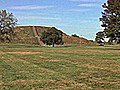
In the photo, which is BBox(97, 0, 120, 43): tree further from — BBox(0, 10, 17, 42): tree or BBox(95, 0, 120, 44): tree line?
BBox(0, 10, 17, 42): tree

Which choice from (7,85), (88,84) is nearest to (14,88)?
(7,85)

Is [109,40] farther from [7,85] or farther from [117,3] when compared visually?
[7,85]

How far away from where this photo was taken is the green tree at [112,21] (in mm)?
62406

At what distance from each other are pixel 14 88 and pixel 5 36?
78.5 meters

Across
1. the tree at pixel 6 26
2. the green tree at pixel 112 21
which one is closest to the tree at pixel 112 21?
the green tree at pixel 112 21

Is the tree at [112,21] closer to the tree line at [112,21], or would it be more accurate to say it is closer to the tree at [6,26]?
the tree line at [112,21]

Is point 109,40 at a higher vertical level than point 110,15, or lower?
lower

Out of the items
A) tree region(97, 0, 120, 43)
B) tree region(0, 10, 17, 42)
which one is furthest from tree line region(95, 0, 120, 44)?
tree region(0, 10, 17, 42)

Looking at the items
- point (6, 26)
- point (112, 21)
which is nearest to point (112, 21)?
point (112, 21)

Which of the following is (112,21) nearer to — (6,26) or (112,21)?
(112,21)

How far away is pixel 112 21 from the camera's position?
211 ft

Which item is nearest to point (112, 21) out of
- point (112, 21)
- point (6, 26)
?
point (112, 21)

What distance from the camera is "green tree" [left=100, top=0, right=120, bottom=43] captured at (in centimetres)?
6241

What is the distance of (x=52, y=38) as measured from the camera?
396ft
